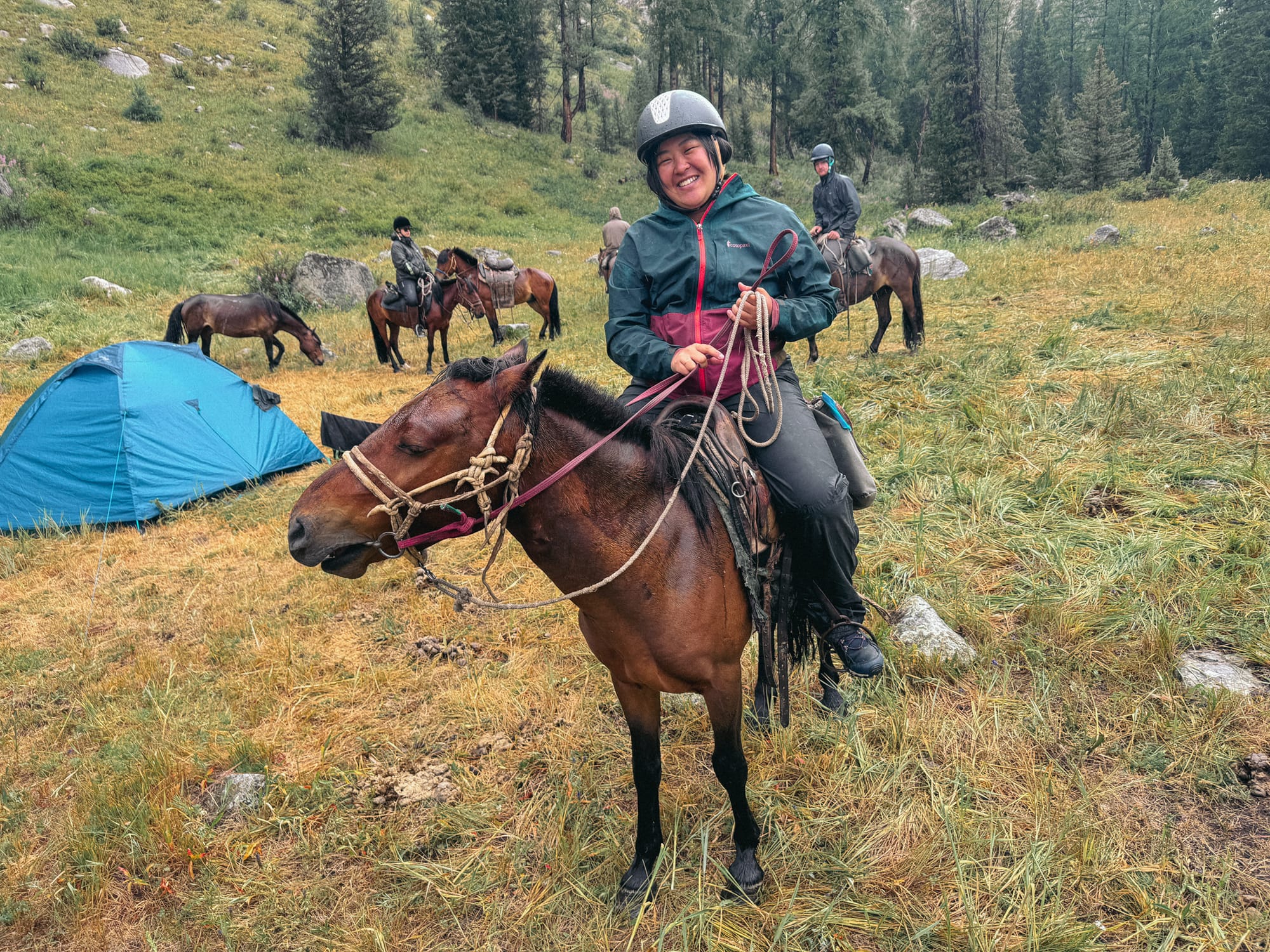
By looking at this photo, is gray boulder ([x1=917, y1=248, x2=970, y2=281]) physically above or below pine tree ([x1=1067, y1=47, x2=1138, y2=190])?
below

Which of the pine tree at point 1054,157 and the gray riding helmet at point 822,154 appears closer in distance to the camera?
the gray riding helmet at point 822,154

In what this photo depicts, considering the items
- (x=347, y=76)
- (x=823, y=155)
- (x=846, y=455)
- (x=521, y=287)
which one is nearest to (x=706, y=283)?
(x=846, y=455)

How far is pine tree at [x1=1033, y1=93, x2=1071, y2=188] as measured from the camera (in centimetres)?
2598

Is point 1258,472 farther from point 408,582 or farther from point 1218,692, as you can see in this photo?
point 408,582

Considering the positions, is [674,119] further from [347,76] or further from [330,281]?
[347,76]

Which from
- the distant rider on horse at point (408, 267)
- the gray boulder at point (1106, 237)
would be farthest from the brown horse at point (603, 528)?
the gray boulder at point (1106, 237)

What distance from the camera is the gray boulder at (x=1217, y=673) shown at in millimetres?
2777

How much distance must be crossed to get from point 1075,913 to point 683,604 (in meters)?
1.70

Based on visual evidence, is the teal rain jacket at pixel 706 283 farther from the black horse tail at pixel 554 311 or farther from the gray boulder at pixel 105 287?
the gray boulder at pixel 105 287

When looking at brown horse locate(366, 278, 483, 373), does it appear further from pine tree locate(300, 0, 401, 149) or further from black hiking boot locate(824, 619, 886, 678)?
pine tree locate(300, 0, 401, 149)

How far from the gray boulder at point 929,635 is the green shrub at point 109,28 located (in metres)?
38.2

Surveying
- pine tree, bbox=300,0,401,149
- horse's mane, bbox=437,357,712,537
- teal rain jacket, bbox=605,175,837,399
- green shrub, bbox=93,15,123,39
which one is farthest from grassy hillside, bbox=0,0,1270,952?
green shrub, bbox=93,15,123,39

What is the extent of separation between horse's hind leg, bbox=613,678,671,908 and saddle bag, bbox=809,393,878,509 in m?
1.15

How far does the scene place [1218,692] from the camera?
2705mm
